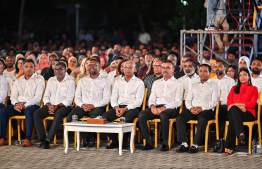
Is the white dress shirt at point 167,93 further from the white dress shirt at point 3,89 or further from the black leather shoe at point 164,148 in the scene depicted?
the white dress shirt at point 3,89

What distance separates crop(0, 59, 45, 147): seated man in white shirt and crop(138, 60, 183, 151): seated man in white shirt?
2.05m

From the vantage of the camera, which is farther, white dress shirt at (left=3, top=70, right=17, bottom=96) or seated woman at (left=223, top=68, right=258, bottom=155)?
white dress shirt at (left=3, top=70, right=17, bottom=96)

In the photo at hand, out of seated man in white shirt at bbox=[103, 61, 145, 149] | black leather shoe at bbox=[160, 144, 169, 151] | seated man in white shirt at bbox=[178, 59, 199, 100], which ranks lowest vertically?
black leather shoe at bbox=[160, 144, 169, 151]

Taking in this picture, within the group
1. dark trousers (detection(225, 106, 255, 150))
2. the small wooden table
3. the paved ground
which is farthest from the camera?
dark trousers (detection(225, 106, 255, 150))

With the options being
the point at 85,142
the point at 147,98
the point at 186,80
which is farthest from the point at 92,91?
the point at 186,80

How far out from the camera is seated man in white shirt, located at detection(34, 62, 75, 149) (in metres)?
9.91

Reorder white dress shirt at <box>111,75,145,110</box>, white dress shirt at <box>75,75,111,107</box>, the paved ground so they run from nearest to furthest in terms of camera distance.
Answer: the paved ground
white dress shirt at <box>111,75,145,110</box>
white dress shirt at <box>75,75,111,107</box>

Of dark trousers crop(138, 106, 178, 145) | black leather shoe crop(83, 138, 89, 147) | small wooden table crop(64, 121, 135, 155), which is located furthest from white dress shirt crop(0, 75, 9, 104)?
dark trousers crop(138, 106, 178, 145)

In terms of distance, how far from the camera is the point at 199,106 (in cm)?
967

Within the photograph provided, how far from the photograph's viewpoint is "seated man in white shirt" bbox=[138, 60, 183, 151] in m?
9.55

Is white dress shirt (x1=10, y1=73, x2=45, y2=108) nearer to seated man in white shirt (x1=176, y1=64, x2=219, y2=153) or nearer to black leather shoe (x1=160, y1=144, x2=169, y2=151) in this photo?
black leather shoe (x1=160, y1=144, x2=169, y2=151)

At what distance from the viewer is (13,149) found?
961cm

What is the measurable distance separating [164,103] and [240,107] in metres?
1.44

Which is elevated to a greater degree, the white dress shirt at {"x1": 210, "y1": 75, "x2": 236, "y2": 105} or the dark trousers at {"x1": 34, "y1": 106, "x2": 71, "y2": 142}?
the white dress shirt at {"x1": 210, "y1": 75, "x2": 236, "y2": 105}
